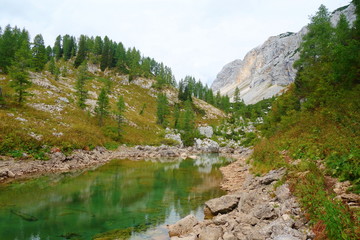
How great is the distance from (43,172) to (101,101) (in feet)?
101

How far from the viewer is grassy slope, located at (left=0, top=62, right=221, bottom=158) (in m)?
30.5

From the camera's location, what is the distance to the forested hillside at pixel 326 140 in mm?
7402

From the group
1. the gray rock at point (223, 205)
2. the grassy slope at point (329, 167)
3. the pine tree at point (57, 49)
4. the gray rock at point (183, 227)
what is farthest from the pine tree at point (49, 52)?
the gray rock at point (183, 227)

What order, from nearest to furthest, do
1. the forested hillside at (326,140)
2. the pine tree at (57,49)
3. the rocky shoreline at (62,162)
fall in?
1. the forested hillside at (326,140)
2. the rocky shoreline at (62,162)
3. the pine tree at (57,49)

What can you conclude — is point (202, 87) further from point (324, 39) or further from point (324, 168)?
point (324, 168)

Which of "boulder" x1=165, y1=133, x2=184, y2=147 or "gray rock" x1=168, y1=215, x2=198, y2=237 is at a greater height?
"boulder" x1=165, y1=133, x2=184, y2=147

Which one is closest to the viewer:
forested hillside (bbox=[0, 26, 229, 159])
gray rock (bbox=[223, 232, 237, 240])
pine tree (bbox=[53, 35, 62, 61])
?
gray rock (bbox=[223, 232, 237, 240])

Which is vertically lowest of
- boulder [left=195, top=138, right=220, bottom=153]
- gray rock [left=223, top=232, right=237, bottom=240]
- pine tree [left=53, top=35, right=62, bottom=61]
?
boulder [left=195, top=138, right=220, bottom=153]

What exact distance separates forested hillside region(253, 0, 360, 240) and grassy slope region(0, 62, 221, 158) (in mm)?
30163

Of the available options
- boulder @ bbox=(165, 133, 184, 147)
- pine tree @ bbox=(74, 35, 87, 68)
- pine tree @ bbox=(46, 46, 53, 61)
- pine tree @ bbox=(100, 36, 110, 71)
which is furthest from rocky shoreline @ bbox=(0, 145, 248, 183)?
pine tree @ bbox=(46, 46, 53, 61)

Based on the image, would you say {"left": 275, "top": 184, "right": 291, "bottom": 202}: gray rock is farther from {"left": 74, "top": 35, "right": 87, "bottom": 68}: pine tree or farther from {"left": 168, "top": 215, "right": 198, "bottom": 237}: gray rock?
{"left": 74, "top": 35, "right": 87, "bottom": 68}: pine tree

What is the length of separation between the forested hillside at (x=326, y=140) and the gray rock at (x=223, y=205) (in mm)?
4084

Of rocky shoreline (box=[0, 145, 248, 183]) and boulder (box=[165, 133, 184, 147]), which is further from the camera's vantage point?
boulder (box=[165, 133, 184, 147])

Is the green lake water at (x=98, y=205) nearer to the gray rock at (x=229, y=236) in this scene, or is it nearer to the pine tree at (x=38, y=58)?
the gray rock at (x=229, y=236)
